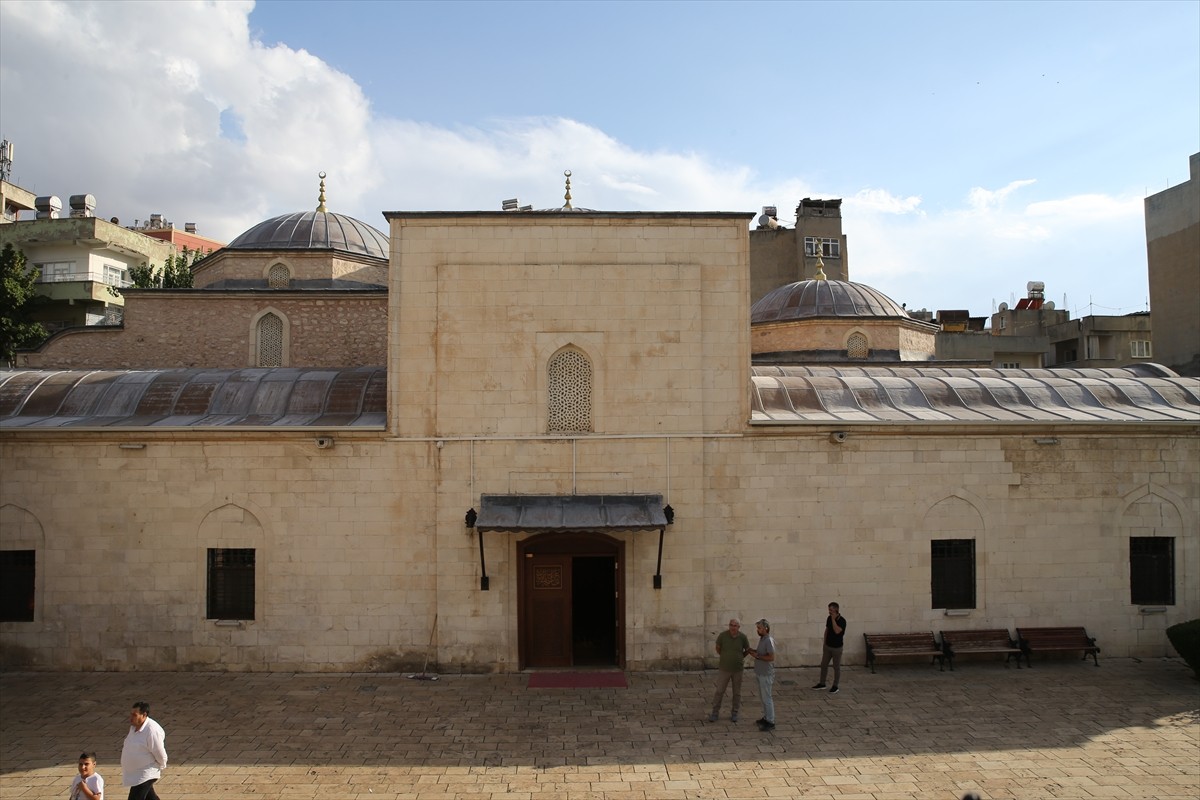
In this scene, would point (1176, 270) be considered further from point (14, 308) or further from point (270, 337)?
point (14, 308)

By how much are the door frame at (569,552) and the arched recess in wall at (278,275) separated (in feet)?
37.6

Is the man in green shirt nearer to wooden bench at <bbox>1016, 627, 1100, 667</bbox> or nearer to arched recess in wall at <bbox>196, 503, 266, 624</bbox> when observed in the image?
wooden bench at <bbox>1016, 627, 1100, 667</bbox>

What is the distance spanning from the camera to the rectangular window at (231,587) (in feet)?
39.7

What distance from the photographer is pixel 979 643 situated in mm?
12195

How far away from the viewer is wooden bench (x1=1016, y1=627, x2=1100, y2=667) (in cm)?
1212

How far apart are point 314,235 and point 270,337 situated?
3.73 meters

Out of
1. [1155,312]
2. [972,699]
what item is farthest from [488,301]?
[1155,312]

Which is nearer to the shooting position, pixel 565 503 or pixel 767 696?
pixel 767 696

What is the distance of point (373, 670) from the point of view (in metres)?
11.9

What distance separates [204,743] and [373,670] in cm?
291

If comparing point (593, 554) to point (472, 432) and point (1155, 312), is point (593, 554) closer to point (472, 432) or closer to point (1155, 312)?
point (472, 432)

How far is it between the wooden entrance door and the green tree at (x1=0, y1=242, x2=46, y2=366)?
2295 cm

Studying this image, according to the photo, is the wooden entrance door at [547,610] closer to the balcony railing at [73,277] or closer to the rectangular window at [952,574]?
the rectangular window at [952,574]

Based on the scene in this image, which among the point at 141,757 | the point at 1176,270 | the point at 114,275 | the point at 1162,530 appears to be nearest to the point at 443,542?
the point at 141,757
